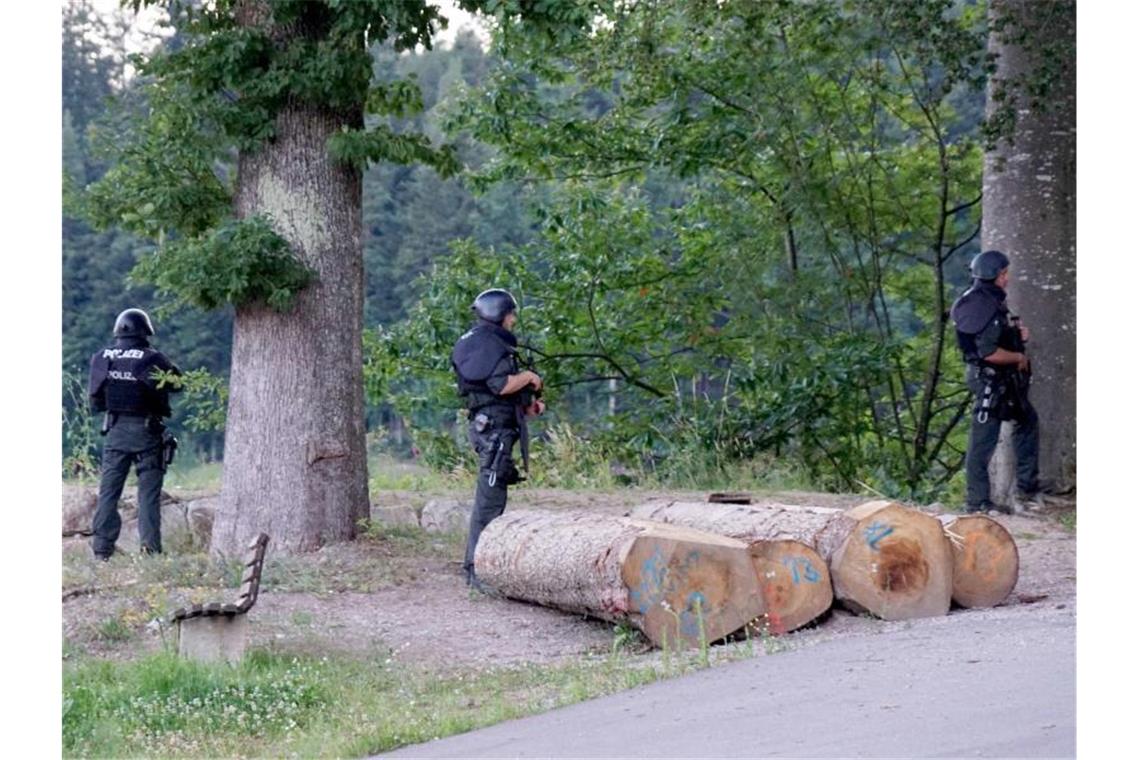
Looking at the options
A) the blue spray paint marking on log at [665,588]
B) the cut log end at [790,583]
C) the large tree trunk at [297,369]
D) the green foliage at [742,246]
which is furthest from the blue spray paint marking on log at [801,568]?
the green foliage at [742,246]

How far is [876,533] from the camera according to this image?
9.27 meters

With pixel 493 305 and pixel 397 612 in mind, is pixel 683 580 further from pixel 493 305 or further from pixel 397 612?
pixel 493 305

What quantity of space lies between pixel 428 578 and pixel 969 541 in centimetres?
393

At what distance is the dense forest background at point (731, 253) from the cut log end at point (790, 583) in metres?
7.58

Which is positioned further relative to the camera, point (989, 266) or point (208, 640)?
point (989, 266)

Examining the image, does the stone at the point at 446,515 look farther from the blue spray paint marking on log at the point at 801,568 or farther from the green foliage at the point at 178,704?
the green foliage at the point at 178,704

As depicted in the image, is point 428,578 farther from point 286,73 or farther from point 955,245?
point 955,245

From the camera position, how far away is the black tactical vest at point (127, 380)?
13344 mm

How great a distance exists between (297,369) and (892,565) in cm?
517

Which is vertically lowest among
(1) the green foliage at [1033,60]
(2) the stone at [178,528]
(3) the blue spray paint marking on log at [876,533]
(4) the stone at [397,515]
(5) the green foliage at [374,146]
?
(2) the stone at [178,528]

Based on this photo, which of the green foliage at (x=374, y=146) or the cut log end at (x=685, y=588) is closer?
the cut log end at (x=685, y=588)

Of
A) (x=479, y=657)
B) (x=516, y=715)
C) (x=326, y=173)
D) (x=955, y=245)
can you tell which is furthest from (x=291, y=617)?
(x=955, y=245)

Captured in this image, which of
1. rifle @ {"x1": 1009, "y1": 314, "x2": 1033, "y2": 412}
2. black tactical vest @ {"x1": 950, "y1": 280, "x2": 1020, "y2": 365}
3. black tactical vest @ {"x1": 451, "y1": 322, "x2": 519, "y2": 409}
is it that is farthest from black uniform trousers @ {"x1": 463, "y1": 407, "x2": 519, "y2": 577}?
rifle @ {"x1": 1009, "y1": 314, "x2": 1033, "y2": 412}

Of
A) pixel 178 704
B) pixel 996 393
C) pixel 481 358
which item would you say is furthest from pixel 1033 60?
pixel 178 704
